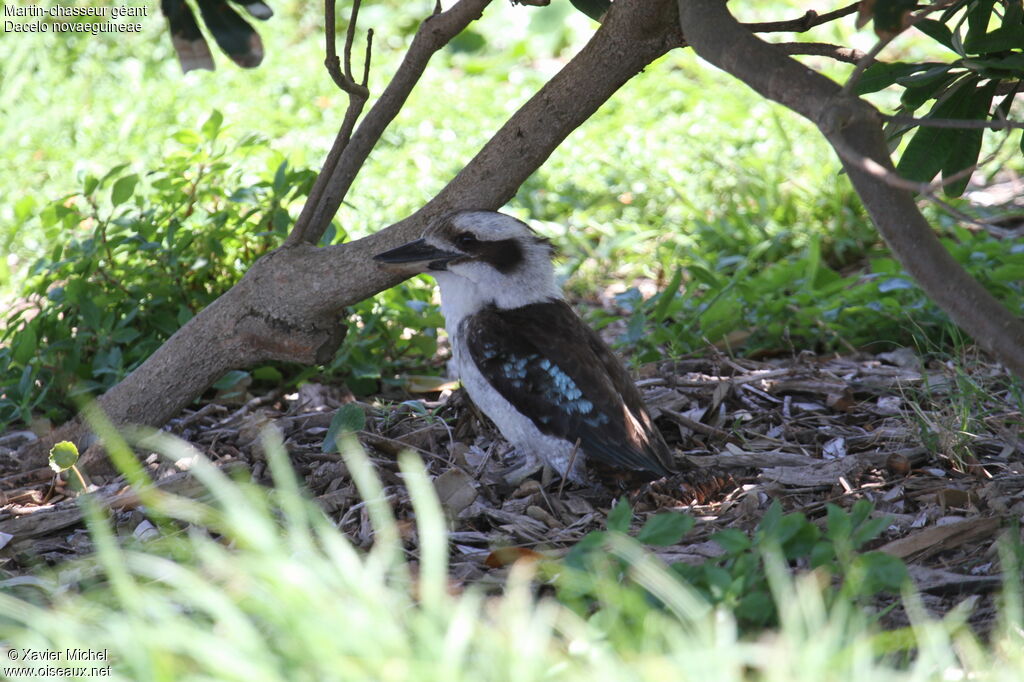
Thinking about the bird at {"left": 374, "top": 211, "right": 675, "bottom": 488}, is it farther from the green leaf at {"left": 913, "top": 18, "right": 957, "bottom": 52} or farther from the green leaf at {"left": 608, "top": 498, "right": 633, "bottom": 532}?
the green leaf at {"left": 913, "top": 18, "right": 957, "bottom": 52}

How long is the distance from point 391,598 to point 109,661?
0.64 metres

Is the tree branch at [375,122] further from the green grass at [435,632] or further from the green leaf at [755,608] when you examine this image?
the green leaf at [755,608]

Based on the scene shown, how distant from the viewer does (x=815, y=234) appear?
6020 millimetres

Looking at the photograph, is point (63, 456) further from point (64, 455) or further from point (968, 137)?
point (968, 137)

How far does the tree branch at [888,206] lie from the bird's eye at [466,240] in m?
1.40

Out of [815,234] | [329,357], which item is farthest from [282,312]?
[815,234]

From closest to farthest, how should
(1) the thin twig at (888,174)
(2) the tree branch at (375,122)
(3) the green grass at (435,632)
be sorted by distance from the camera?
1. (3) the green grass at (435,632)
2. (1) the thin twig at (888,174)
3. (2) the tree branch at (375,122)

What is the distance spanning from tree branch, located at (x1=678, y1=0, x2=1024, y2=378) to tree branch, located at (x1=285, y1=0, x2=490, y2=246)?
3.97 ft

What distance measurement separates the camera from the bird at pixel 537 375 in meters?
3.94

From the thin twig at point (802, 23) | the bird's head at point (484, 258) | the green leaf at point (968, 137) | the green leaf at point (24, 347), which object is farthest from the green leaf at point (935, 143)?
the green leaf at point (24, 347)

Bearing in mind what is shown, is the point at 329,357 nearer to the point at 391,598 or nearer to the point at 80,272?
the point at 80,272

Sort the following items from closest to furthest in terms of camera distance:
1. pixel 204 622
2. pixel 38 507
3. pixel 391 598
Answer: pixel 391 598 < pixel 204 622 < pixel 38 507

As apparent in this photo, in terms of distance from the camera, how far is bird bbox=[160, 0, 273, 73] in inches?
157

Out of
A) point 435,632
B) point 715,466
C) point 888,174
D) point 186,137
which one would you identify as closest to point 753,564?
point 435,632
